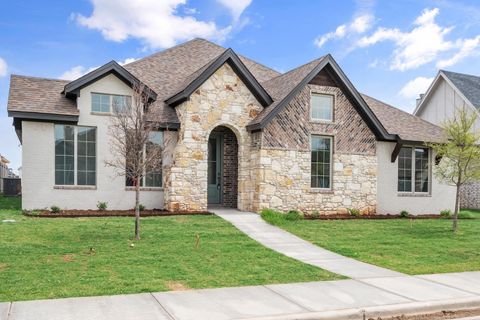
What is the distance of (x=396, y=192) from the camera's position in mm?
20234

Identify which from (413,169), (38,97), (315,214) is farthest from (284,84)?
(38,97)

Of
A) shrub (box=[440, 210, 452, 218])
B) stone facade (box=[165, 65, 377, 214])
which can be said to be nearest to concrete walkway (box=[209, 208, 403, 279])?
stone facade (box=[165, 65, 377, 214])

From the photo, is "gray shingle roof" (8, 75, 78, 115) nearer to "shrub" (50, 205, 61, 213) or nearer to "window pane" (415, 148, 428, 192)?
"shrub" (50, 205, 61, 213)

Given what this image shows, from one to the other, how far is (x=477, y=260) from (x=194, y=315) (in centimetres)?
797

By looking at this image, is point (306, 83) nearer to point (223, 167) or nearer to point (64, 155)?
point (223, 167)

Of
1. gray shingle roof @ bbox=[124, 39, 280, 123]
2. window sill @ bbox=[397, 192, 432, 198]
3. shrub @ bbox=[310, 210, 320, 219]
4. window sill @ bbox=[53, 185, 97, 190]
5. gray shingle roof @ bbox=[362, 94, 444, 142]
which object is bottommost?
shrub @ bbox=[310, 210, 320, 219]

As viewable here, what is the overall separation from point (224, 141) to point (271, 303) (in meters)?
12.4

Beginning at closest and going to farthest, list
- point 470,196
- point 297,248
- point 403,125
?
1. point 297,248
2. point 403,125
3. point 470,196

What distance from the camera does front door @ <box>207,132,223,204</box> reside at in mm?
19062

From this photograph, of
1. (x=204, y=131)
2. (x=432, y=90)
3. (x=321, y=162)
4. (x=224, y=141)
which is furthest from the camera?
(x=432, y=90)

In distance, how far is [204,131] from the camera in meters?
17.1

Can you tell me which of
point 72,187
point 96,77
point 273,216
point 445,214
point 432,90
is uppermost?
point 432,90

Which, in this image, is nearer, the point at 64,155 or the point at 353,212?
the point at 64,155

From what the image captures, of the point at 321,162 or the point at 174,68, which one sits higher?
the point at 174,68
